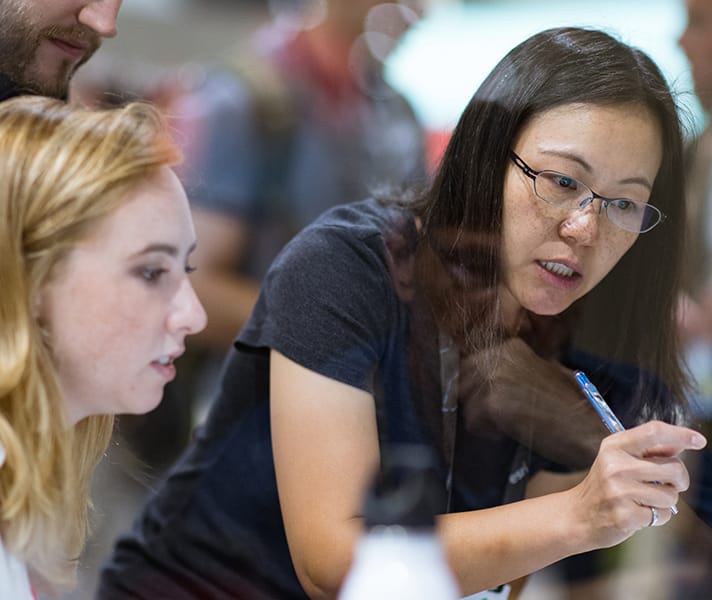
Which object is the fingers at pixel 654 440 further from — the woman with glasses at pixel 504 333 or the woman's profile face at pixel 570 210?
the woman's profile face at pixel 570 210

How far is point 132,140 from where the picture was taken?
79 centimetres

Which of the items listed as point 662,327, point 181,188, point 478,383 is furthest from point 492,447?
point 181,188

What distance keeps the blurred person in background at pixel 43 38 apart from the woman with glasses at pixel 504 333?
26 centimetres

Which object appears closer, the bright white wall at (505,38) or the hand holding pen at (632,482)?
the hand holding pen at (632,482)

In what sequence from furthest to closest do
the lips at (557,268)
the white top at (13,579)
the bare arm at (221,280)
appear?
the bare arm at (221,280), the lips at (557,268), the white top at (13,579)

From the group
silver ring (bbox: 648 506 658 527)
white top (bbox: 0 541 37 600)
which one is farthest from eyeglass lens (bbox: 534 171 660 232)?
white top (bbox: 0 541 37 600)

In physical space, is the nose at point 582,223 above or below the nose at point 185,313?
above

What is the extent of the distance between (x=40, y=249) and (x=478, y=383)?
14.9 inches

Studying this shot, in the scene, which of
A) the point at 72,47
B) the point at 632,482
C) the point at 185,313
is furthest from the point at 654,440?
the point at 72,47

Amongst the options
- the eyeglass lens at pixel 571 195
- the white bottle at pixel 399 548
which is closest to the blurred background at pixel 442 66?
the eyeglass lens at pixel 571 195

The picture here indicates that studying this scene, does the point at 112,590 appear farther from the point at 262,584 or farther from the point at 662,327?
the point at 662,327

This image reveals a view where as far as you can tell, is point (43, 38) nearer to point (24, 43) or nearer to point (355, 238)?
point (24, 43)

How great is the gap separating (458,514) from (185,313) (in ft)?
0.93

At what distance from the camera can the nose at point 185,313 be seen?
80cm
